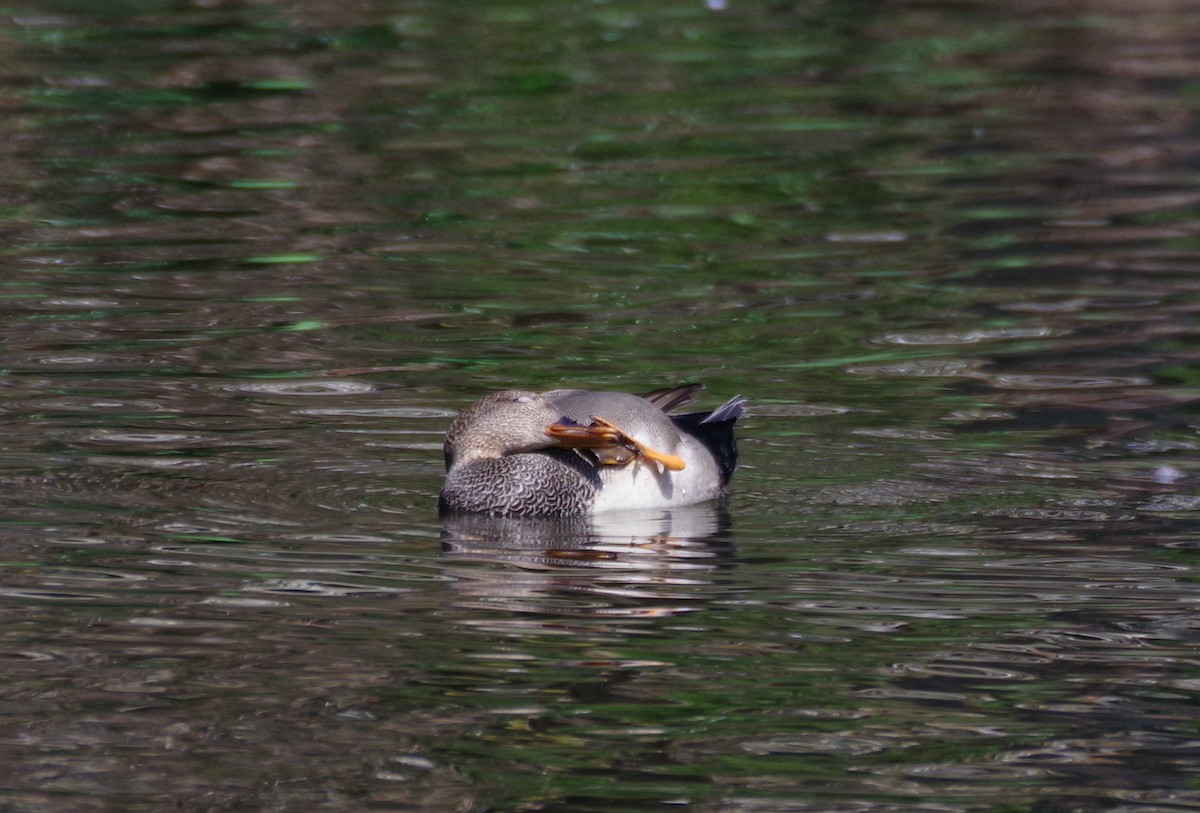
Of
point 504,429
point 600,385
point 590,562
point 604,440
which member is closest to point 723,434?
point 604,440

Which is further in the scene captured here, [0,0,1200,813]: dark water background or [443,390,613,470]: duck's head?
[443,390,613,470]: duck's head

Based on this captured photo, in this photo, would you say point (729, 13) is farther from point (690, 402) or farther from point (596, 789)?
point (596, 789)

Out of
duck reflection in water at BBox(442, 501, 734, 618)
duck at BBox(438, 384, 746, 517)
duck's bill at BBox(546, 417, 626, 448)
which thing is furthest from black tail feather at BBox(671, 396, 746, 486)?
duck's bill at BBox(546, 417, 626, 448)

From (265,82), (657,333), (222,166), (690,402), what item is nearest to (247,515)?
(690,402)

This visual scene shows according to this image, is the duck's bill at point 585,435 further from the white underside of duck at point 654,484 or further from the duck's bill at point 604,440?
the white underside of duck at point 654,484

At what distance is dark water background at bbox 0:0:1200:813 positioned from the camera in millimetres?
5977

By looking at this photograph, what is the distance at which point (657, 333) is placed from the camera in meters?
10.8

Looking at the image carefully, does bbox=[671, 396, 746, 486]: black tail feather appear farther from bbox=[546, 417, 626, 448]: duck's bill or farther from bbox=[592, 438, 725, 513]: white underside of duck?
bbox=[546, 417, 626, 448]: duck's bill

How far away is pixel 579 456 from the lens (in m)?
8.47

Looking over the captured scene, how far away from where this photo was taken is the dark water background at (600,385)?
5.98 metres

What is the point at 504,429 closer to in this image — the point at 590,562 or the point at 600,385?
the point at 590,562

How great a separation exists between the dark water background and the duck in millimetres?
174

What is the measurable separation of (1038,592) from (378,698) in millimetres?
2215

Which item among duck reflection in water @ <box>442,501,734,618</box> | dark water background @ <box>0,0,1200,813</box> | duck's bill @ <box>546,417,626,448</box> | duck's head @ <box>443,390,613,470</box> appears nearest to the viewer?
dark water background @ <box>0,0,1200,813</box>
